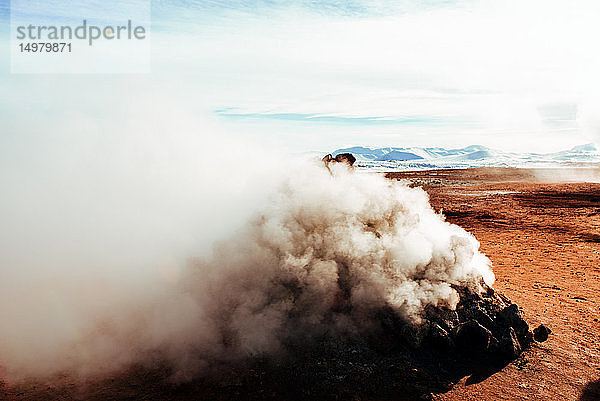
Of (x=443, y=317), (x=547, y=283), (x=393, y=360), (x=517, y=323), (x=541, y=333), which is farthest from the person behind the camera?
(x=547, y=283)

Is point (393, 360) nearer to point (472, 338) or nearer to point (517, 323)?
point (472, 338)

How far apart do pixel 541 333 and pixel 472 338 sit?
5.57 ft

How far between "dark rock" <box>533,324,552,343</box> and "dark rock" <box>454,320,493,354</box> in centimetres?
135

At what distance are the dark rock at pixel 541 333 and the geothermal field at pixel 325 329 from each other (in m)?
0.04

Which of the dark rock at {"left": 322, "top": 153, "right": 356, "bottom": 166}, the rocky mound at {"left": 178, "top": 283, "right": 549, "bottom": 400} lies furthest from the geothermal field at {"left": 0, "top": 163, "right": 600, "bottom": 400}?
the dark rock at {"left": 322, "top": 153, "right": 356, "bottom": 166}

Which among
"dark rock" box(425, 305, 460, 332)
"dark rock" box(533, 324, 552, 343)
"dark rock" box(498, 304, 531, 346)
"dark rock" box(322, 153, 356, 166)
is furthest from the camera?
"dark rock" box(322, 153, 356, 166)

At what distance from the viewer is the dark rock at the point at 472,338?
6.06m

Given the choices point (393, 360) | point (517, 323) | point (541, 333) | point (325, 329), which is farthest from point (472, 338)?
point (325, 329)

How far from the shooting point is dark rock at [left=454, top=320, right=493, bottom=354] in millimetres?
6059

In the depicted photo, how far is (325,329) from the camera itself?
6078 mm

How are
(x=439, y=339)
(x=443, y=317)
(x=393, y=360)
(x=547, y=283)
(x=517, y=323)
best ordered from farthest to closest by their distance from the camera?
(x=547, y=283)
(x=517, y=323)
(x=443, y=317)
(x=439, y=339)
(x=393, y=360)

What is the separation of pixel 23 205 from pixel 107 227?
170 cm

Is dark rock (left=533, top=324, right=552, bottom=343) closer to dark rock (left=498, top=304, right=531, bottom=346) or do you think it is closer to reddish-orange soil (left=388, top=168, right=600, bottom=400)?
reddish-orange soil (left=388, top=168, right=600, bottom=400)

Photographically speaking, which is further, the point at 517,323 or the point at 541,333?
the point at 541,333
